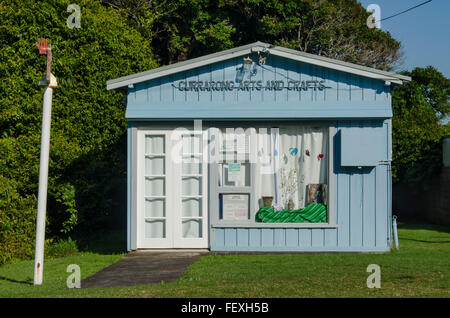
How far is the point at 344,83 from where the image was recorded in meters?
10.5

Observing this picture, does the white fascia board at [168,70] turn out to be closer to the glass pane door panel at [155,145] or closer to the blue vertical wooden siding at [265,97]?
the blue vertical wooden siding at [265,97]

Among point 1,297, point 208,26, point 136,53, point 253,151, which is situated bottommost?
point 1,297

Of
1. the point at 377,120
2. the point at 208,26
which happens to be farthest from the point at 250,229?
the point at 208,26

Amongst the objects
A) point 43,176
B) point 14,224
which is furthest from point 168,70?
point 14,224

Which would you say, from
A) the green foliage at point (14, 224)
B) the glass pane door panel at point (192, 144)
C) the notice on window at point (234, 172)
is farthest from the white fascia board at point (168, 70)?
the green foliage at point (14, 224)

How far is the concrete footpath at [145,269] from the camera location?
836 cm

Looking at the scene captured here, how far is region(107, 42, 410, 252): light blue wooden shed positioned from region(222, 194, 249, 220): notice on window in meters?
0.02

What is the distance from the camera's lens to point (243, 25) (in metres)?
25.1

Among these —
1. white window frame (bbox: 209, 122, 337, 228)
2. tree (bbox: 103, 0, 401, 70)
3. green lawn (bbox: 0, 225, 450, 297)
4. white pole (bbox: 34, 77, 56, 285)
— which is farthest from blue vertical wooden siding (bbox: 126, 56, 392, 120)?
tree (bbox: 103, 0, 401, 70)

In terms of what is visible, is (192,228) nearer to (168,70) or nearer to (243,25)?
(168,70)

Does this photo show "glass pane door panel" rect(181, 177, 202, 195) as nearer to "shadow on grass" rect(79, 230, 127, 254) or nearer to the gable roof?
"shadow on grass" rect(79, 230, 127, 254)

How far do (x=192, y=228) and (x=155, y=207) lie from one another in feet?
2.56

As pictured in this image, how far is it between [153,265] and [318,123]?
3890mm
